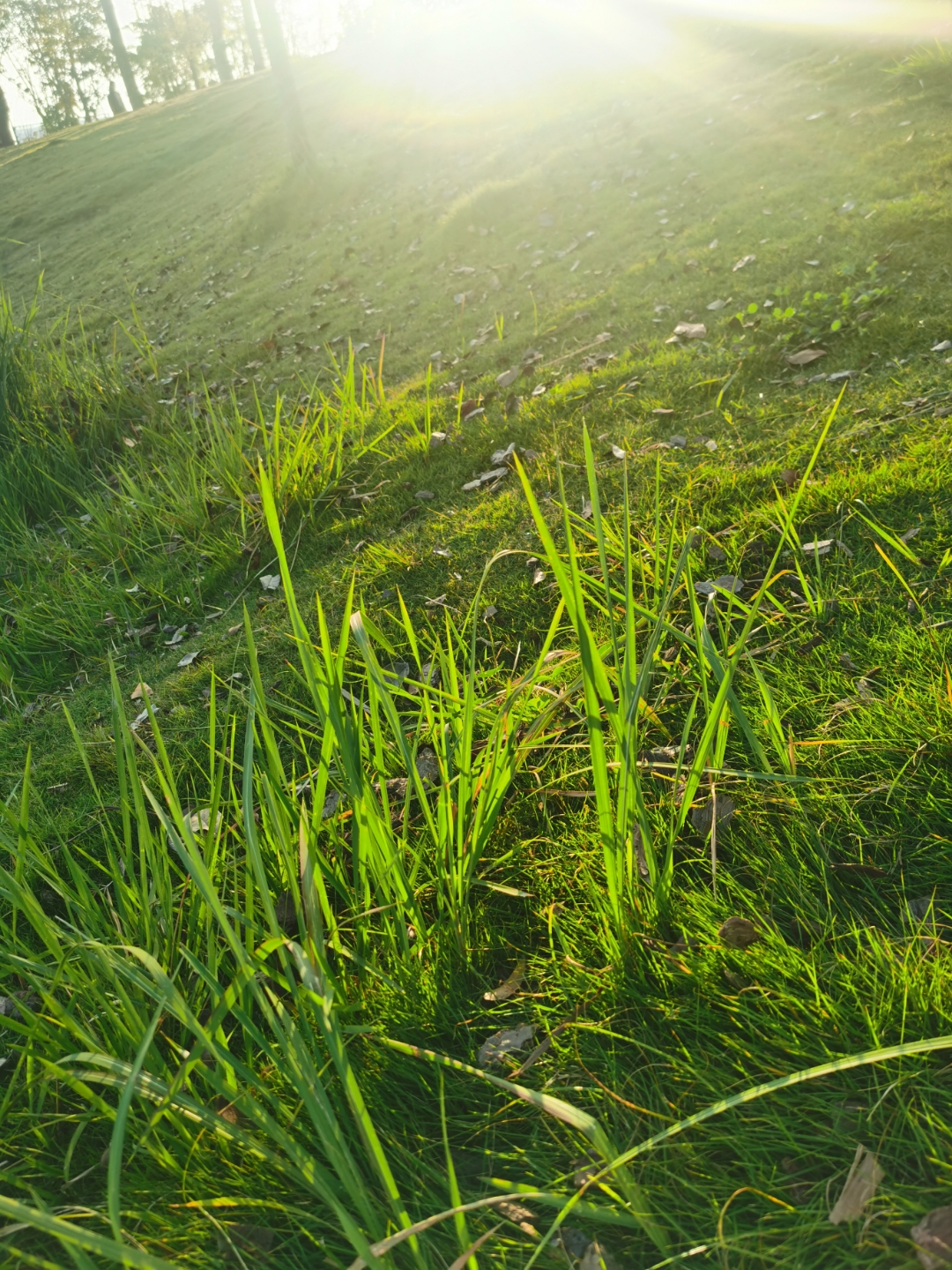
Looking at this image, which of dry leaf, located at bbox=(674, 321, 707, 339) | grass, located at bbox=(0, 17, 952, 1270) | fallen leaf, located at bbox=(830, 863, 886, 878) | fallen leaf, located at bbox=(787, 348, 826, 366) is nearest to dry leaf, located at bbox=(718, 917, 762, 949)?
grass, located at bbox=(0, 17, 952, 1270)

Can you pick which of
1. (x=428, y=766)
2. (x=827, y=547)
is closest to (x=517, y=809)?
(x=428, y=766)

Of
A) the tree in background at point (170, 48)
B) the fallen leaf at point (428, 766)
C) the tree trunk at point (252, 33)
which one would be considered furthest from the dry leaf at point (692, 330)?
the tree in background at point (170, 48)

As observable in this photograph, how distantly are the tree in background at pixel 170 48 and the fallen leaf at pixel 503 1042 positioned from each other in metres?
68.9

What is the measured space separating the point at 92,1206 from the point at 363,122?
64.5 feet

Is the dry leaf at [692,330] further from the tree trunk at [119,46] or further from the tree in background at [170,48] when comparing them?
the tree in background at [170,48]

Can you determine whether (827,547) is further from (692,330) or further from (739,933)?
(692,330)

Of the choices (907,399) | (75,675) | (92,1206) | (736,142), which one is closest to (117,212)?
(736,142)

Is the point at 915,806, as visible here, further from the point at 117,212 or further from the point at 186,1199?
the point at 117,212

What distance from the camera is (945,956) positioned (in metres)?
1.24

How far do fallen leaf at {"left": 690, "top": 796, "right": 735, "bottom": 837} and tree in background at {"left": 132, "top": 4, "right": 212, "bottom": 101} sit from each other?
6861 centimetres

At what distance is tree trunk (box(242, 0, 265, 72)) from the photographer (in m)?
31.2

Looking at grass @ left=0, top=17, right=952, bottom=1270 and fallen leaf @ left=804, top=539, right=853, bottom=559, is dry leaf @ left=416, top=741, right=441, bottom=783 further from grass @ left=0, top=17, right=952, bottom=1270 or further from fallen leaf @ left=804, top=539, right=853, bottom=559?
fallen leaf @ left=804, top=539, right=853, bottom=559

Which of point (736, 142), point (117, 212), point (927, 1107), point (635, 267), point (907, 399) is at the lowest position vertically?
point (927, 1107)

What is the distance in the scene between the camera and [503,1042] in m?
1.43
